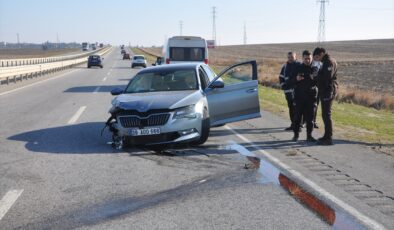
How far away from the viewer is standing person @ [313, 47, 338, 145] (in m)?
9.15

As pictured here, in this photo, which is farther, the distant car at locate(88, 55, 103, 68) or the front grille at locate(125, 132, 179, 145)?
the distant car at locate(88, 55, 103, 68)

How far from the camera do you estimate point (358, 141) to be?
985 centimetres

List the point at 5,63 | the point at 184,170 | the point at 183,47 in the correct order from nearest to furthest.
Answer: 1. the point at 184,170
2. the point at 183,47
3. the point at 5,63

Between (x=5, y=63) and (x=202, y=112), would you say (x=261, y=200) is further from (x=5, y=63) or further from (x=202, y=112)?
(x=5, y=63)

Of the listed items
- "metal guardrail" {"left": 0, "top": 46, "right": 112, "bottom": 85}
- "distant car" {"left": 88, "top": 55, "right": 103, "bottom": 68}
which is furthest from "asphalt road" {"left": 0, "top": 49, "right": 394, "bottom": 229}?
"distant car" {"left": 88, "top": 55, "right": 103, "bottom": 68}

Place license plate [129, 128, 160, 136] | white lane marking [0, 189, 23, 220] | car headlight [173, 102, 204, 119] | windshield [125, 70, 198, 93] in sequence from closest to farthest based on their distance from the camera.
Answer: white lane marking [0, 189, 23, 220]
license plate [129, 128, 160, 136]
car headlight [173, 102, 204, 119]
windshield [125, 70, 198, 93]

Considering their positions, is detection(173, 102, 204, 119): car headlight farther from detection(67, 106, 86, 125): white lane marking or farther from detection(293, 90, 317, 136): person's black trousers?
detection(67, 106, 86, 125): white lane marking

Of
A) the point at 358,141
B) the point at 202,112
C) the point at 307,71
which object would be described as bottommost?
the point at 358,141

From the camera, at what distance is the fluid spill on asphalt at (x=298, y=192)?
4828 mm

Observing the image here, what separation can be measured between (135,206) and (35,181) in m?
1.80

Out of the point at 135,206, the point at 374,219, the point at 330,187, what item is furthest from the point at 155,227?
the point at 330,187

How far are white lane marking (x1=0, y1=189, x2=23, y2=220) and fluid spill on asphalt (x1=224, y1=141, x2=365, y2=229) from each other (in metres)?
2.98

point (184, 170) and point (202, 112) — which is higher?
point (202, 112)

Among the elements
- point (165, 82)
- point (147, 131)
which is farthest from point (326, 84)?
point (147, 131)
